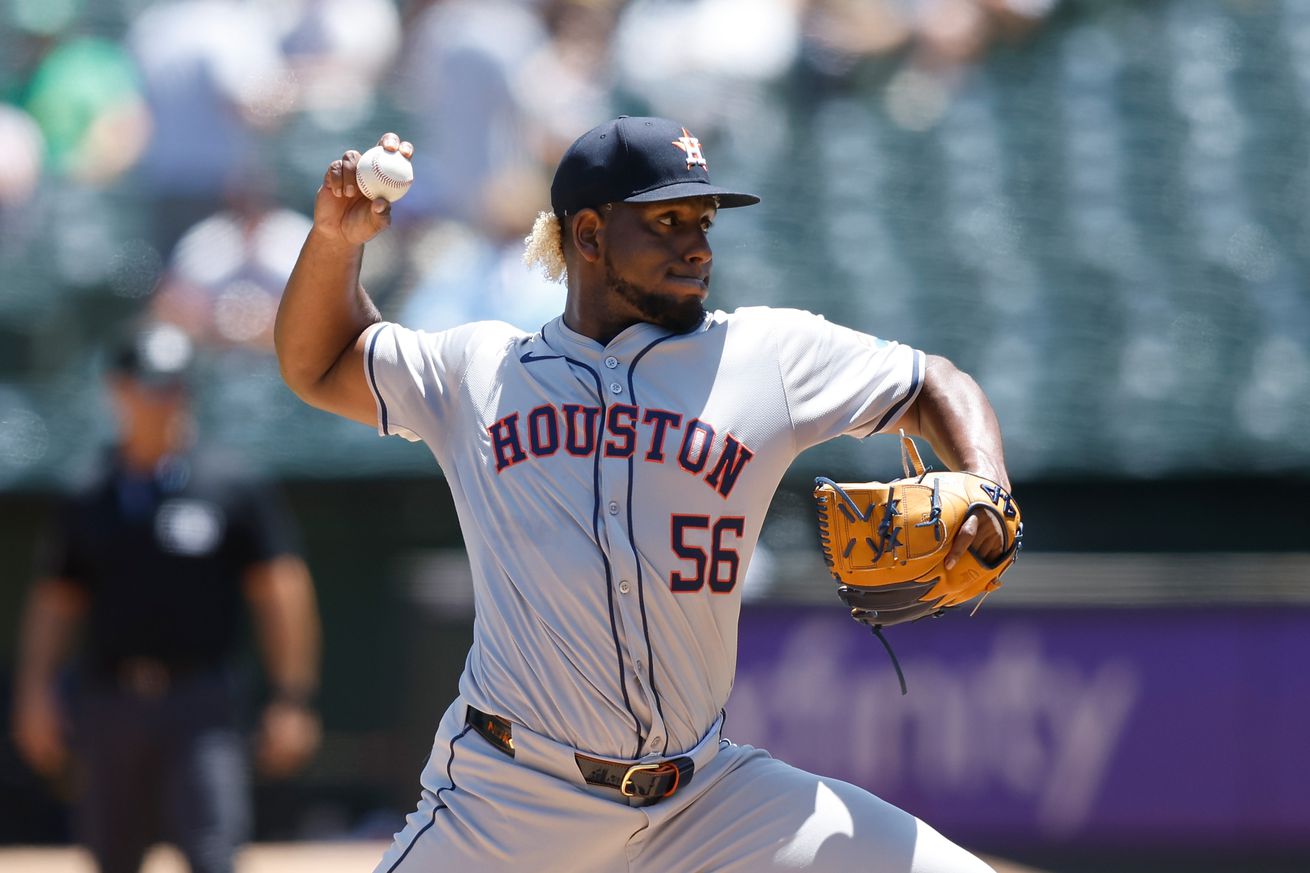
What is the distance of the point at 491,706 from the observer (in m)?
2.78

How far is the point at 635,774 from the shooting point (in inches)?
107

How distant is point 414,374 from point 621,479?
1.42 feet

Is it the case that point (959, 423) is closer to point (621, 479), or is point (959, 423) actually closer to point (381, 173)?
point (621, 479)

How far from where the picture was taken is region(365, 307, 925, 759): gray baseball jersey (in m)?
2.73

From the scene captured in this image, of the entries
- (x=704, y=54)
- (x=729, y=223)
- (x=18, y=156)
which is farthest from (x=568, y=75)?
(x=18, y=156)

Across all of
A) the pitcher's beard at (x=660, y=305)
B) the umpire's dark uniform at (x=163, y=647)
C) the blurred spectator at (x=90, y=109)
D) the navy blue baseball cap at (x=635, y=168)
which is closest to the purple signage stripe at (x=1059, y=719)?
the umpire's dark uniform at (x=163, y=647)

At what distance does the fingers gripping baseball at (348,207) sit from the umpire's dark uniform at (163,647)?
2265 mm

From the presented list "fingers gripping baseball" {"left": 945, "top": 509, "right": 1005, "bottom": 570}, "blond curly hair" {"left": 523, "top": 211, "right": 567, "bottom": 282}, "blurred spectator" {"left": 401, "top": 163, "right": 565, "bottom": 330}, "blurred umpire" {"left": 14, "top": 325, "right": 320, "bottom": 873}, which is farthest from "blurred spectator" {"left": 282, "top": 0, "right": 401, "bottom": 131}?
"fingers gripping baseball" {"left": 945, "top": 509, "right": 1005, "bottom": 570}

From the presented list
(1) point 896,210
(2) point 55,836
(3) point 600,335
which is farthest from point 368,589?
(3) point 600,335

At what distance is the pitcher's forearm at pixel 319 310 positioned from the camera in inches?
111

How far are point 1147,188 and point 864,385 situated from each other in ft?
18.3

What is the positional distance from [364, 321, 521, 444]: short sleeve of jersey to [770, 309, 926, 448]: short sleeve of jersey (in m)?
0.51

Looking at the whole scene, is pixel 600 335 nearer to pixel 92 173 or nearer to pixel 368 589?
pixel 368 589

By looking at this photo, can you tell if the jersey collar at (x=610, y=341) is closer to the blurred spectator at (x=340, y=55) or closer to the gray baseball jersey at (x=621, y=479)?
the gray baseball jersey at (x=621, y=479)
